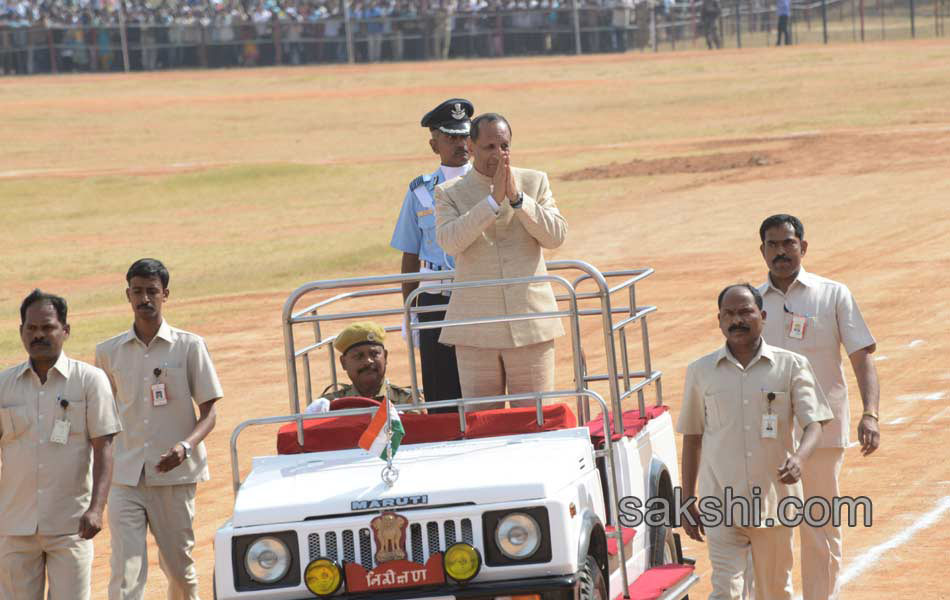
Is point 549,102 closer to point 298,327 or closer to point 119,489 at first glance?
point 298,327

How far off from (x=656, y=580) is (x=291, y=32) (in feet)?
158

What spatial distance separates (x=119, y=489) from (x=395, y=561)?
2.61 m

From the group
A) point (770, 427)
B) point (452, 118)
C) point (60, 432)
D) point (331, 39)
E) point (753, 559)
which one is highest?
point (331, 39)

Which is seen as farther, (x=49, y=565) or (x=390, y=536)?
(x=49, y=565)

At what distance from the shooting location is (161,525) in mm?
8633

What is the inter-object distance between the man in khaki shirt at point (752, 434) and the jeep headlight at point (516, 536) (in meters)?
1.23

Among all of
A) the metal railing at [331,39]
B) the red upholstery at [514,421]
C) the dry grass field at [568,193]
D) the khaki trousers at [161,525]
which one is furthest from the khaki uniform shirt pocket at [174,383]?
the metal railing at [331,39]

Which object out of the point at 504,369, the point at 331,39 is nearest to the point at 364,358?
the point at 504,369

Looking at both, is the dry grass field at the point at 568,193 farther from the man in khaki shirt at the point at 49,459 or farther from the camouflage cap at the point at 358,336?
the camouflage cap at the point at 358,336

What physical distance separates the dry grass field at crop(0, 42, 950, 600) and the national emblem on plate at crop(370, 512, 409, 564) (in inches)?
138

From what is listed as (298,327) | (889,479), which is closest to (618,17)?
(298,327)

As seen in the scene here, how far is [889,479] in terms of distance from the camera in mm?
11672

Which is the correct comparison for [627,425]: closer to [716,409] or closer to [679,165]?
[716,409]

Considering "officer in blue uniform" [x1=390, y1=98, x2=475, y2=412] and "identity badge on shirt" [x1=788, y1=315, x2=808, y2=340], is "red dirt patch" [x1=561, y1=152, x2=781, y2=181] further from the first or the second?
"identity badge on shirt" [x1=788, y1=315, x2=808, y2=340]
